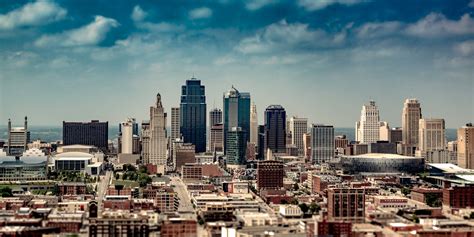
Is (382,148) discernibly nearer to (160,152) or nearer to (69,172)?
(160,152)

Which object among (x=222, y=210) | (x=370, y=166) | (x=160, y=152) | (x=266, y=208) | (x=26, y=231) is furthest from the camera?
(x=160, y=152)

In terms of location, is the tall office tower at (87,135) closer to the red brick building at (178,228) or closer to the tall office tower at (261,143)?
Answer: the tall office tower at (261,143)

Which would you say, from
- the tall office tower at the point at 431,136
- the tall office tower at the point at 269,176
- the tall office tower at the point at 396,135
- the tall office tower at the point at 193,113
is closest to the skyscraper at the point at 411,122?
the tall office tower at the point at 396,135

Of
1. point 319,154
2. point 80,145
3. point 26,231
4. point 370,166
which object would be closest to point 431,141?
point 319,154

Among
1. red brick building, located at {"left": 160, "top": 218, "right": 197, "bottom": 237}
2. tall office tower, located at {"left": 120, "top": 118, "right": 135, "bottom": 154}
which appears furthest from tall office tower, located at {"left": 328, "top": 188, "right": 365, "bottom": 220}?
tall office tower, located at {"left": 120, "top": 118, "right": 135, "bottom": 154}

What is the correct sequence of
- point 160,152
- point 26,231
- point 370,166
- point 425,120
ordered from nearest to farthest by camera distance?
point 26,231
point 370,166
point 160,152
point 425,120
